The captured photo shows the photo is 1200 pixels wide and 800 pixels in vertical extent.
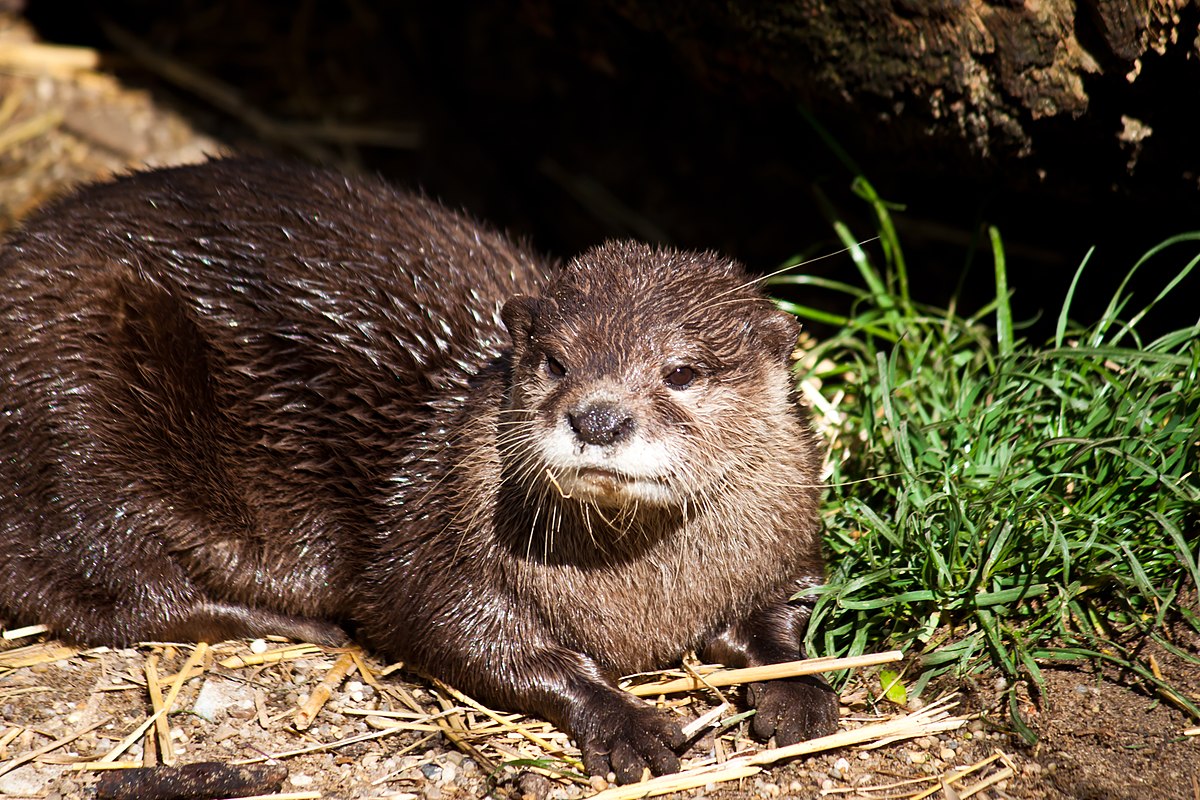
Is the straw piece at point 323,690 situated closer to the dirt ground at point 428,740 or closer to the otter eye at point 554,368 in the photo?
the dirt ground at point 428,740

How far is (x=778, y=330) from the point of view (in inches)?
96.3

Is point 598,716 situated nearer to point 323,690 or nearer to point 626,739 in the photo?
point 626,739

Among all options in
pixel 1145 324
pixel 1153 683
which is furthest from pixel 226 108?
pixel 1153 683

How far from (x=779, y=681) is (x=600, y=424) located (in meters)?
0.83

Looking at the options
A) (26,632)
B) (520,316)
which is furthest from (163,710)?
(520,316)

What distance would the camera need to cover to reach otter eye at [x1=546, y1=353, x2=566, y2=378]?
229cm

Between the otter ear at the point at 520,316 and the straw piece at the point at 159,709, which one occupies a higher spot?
the otter ear at the point at 520,316

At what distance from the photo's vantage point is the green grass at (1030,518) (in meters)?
2.51

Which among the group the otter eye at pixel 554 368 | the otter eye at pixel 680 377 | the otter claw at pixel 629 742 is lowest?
the otter claw at pixel 629 742

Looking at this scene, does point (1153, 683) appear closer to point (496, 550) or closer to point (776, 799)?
point (776, 799)

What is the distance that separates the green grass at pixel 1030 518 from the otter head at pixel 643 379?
0.44 meters

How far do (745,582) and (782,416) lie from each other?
37cm

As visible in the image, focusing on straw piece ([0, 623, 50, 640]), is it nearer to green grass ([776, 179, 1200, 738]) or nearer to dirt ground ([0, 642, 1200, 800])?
dirt ground ([0, 642, 1200, 800])

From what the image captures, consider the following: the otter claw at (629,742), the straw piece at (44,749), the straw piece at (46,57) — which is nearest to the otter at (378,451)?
the otter claw at (629,742)
